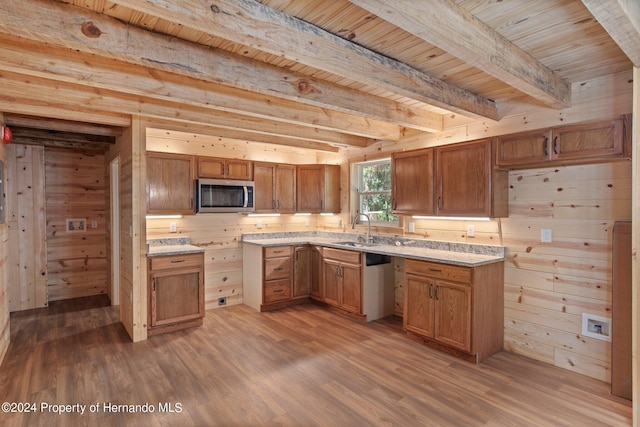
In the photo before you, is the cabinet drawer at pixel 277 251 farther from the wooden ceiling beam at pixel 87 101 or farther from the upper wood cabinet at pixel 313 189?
the wooden ceiling beam at pixel 87 101

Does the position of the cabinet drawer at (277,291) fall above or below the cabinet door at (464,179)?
below

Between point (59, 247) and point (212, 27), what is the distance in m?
5.36

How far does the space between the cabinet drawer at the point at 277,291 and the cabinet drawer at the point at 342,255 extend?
703mm

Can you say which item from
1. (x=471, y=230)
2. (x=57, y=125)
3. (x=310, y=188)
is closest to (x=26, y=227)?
(x=57, y=125)

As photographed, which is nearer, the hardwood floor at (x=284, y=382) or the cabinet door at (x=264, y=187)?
the hardwood floor at (x=284, y=382)

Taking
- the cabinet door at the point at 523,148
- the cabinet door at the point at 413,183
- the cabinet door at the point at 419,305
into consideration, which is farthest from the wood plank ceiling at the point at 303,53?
the cabinet door at the point at 419,305

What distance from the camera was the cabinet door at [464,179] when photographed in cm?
333

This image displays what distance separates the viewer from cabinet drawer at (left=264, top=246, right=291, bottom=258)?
15.4 feet

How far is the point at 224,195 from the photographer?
4.59 metres

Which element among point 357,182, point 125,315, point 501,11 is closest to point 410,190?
point 357,182

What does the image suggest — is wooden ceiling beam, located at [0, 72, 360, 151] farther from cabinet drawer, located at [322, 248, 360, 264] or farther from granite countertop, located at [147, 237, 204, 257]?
cabinet drawer, located at [322, 248, 360, 264]

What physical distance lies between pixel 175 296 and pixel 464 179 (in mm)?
3464

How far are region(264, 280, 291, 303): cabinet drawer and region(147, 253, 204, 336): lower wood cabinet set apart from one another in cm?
90

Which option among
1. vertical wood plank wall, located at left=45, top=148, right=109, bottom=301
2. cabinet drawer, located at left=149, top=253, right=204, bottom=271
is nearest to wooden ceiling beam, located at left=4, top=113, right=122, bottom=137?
vertical wood plank wall, located at left=45, top=148, right=109, bottom=301
